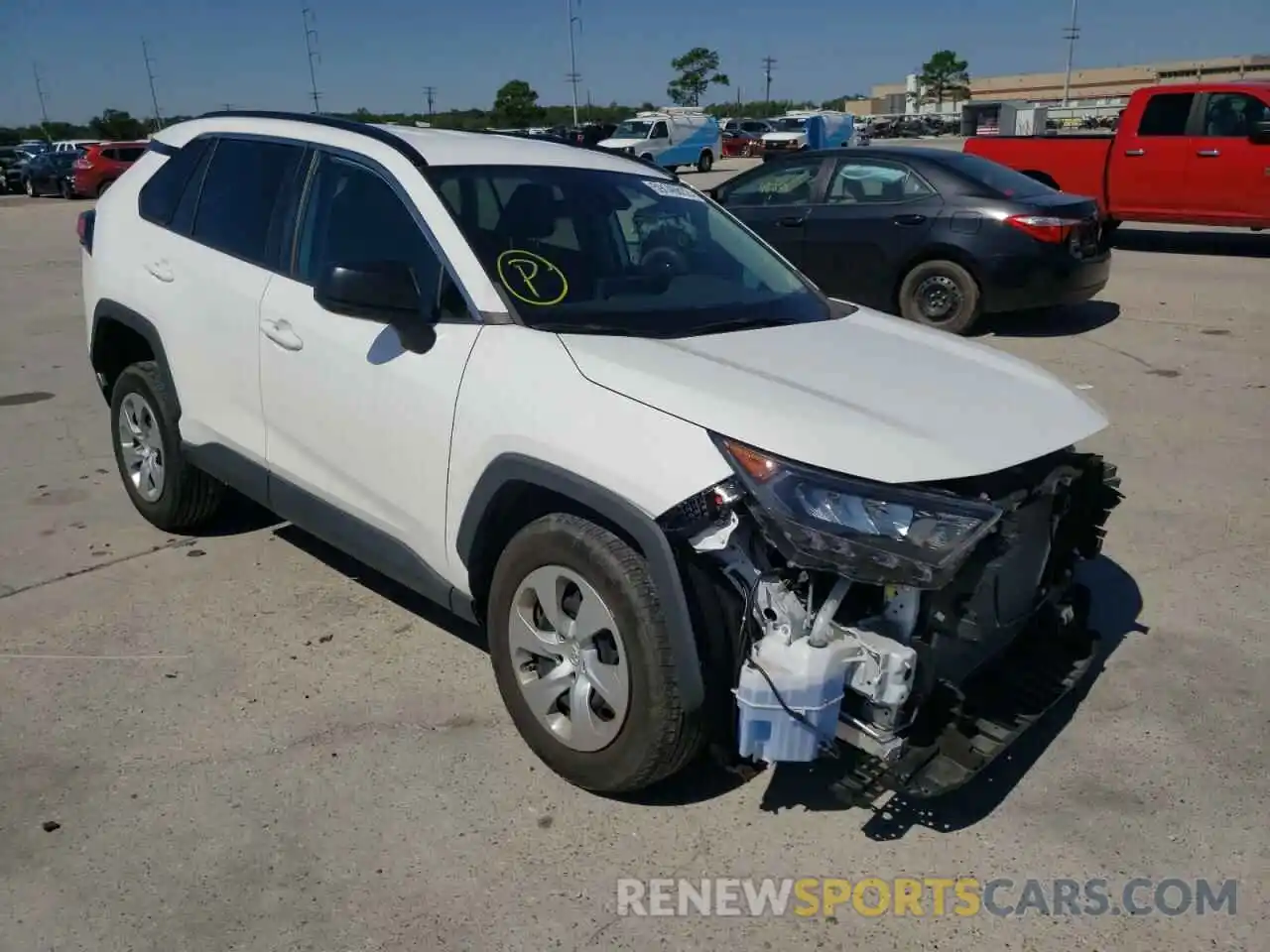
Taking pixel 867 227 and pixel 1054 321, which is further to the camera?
pixel 1054 321

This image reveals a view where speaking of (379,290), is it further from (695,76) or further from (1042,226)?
(695,76)

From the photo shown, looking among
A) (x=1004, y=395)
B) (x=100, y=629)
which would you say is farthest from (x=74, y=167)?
(x=1004, y=395)

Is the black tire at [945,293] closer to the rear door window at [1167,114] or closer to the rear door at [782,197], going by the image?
the rear door at [782,197]

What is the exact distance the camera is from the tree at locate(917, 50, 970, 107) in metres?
104

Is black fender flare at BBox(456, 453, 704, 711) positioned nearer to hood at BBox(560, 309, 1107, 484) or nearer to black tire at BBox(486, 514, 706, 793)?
black tire at BBox(486, 514, 706, 793)

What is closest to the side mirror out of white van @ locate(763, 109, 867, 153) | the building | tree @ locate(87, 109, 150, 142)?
white van @ locate(763, 109, 867, 153)

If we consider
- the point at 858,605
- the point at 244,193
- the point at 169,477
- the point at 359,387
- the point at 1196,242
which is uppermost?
the point at 244,193

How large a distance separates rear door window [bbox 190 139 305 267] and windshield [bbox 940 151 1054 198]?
21.6 ft

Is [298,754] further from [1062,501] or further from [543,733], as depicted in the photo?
[1062,501]

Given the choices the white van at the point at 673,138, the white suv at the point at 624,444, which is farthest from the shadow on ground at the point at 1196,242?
the white van at the point at 673,138

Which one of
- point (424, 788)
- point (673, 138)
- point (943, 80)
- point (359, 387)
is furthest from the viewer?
point (943, 80)

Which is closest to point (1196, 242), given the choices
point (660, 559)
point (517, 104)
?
point (660, 559)

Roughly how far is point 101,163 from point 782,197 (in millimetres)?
26169

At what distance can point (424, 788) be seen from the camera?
3.25 metres
